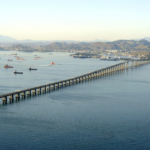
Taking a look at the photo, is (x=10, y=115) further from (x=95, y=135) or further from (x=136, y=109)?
(x=136, y=109)

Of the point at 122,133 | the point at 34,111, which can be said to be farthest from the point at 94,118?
the point at 34,111

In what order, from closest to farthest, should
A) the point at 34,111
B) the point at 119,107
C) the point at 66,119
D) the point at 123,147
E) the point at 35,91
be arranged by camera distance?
the point at 123,147 < the point at 66,119 < the point at 34,111 < the point at 119,107 < the point at 35,91

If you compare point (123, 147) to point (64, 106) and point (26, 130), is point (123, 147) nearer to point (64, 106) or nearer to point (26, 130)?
point (26, 130)

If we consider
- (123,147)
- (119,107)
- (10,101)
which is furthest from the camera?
(10,101)

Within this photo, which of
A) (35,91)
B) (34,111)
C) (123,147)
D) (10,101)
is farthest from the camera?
(35,91)

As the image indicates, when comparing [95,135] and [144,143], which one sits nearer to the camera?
[144,143]

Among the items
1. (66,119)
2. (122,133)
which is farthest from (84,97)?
(122,133)

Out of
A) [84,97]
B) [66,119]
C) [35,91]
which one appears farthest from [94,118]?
[35,91]

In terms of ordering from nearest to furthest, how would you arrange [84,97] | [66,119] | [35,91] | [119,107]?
[66,119]
[119,107]
[84,97]
[35,91]

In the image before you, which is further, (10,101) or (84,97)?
(84,97)
